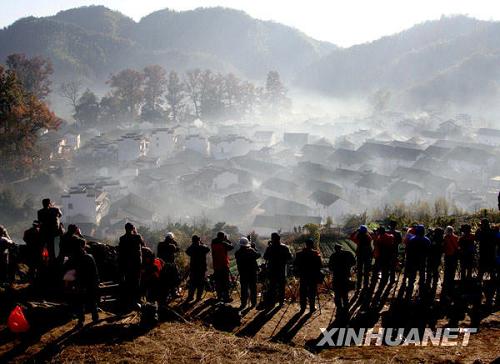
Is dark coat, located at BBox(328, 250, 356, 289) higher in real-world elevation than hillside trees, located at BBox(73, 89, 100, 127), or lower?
lower

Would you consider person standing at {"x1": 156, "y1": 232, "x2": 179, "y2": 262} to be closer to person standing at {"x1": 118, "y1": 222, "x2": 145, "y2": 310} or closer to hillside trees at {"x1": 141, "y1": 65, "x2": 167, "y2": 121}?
person standing at {"x1": 118, "y1": 222, "x2": 145, "y2": 310}

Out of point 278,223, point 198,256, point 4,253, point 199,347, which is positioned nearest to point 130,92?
point 278,223

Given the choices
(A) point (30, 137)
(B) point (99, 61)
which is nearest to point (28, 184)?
(A) point (30, 137)

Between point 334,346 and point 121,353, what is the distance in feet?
11.5

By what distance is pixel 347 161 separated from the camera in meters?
48.6

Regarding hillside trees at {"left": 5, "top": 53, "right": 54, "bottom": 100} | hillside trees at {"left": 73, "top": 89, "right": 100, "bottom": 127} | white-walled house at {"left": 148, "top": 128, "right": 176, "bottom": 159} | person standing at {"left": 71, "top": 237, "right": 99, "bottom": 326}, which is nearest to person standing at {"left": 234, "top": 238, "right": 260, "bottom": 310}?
person standing at {"left": 71, "top": 237, "right": 99, "bottom": 326}

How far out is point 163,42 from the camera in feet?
521

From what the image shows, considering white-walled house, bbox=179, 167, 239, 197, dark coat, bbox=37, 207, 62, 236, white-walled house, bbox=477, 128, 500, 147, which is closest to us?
dark coat, bbox=37, 207, 62, 236

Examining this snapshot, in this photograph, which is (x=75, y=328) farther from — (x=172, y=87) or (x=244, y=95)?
(x=244, y=95)

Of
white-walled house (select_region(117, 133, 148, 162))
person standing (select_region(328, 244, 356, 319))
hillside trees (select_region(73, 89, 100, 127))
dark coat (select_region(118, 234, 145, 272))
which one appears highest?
hillside trees (select_region(73, 89, 100, 127))

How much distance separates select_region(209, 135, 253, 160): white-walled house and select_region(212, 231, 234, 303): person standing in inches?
1807

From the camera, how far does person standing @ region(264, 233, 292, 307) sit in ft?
30.0

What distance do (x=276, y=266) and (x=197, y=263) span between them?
168cm

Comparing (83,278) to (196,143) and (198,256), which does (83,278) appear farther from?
(196,143)
